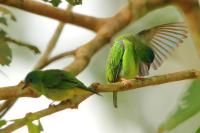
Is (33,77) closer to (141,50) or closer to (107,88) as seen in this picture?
(107,88)

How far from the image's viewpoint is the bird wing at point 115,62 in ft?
3.04

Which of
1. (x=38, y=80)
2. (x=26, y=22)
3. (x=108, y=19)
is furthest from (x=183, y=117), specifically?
(x=26, y=22)

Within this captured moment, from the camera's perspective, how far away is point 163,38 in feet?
3.26

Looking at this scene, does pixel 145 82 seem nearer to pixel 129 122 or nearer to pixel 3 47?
pixel 3 47

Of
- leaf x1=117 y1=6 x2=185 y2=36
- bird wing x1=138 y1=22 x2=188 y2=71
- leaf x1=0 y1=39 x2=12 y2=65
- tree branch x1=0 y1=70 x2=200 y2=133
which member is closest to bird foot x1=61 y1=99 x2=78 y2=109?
tree branch x1=0 y1=70 x2=200 y2=133

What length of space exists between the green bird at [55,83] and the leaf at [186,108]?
0.48 feet

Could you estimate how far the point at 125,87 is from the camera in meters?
0.70

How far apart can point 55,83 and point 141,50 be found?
219mm

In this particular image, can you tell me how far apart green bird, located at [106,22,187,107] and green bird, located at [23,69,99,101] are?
0.17 metres

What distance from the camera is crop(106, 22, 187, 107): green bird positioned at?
3.01 ft

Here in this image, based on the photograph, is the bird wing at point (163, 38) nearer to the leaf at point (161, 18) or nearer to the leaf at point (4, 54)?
the leaf at point (161, 18)

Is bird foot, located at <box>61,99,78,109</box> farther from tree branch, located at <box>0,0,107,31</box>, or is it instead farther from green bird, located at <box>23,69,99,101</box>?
tree branch, located at <box>0,0,107,31</box>

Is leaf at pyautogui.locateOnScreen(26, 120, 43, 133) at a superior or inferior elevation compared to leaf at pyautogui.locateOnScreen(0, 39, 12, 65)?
inferior

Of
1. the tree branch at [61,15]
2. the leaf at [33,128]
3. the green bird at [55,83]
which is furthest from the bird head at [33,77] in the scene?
the tree branch at [61,15]
